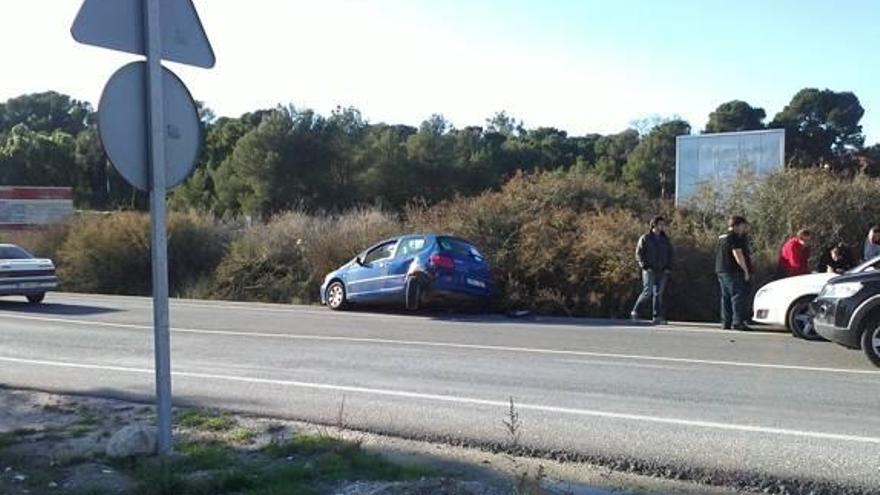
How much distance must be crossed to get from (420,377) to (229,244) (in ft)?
63.4

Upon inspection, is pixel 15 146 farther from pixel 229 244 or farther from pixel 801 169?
pixel 801 169

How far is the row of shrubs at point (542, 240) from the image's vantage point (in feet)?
62.2

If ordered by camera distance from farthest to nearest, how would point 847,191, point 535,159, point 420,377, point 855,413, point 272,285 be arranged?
point 535,159 < point 272,285 < point 847,191 < point 420,377 < point 855,413

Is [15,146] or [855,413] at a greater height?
[15,146]

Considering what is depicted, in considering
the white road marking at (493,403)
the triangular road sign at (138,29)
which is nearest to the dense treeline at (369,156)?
the white road marking at (493,403)

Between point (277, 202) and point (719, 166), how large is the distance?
98.1 ft

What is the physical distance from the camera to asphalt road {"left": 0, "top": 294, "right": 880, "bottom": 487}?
703 centimetres

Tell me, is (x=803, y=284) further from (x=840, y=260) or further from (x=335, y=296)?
(x=335, y=296)

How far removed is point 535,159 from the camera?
6444 cm

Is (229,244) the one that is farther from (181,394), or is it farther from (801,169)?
(181,394)

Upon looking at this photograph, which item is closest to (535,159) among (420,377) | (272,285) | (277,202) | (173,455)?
(277,202)

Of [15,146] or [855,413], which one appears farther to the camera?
[15,146]

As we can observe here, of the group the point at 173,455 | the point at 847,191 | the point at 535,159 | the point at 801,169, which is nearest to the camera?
the point at 173,455

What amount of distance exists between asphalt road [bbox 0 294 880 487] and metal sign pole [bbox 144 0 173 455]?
217 cm
